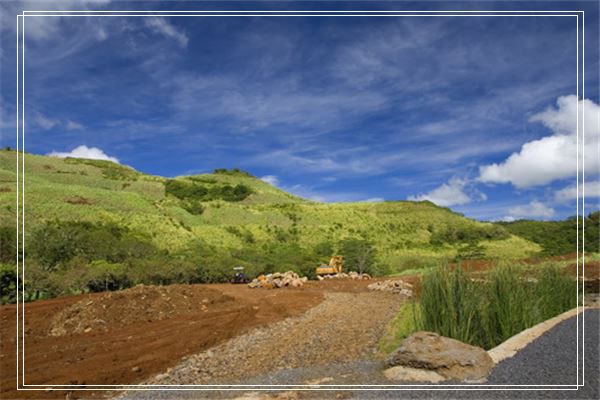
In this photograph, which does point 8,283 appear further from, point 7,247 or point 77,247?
point 77,247

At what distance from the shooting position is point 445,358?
488 centimetres

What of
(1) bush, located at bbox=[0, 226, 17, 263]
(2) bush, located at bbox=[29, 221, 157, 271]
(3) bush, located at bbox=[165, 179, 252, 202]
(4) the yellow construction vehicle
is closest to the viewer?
(1) bush, located at bbox=[0, 226, 17, 263]

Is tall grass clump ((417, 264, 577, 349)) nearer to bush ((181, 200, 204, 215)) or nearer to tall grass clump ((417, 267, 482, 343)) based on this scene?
tall grass clump ((417, 267, 482, 343))

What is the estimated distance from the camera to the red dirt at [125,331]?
6047 millimetres

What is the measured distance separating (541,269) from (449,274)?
280 centimetres

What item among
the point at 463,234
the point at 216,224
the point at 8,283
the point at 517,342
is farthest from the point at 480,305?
the point at 216,224

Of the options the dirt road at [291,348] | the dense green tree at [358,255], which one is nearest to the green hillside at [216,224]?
the dense green tree at [358,255]

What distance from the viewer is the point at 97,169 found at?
97.1ft

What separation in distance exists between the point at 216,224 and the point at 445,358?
88.9 ft

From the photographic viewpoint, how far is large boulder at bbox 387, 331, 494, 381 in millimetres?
4758

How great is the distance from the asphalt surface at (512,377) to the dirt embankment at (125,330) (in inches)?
51.3

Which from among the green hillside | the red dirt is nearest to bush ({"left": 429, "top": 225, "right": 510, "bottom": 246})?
the green hillside

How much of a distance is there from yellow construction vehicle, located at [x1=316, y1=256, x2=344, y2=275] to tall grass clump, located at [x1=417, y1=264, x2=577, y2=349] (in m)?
13.5

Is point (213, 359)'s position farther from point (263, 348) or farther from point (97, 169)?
point (97, 169)
